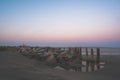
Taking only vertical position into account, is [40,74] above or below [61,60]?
above

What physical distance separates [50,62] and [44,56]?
3906mm

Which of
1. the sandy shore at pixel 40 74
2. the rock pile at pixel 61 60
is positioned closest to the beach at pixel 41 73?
the sandy shore at pixel 40 74

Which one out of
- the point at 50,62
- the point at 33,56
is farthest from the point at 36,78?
the point at 33,56

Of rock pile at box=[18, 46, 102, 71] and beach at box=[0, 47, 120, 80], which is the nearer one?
beach at box=[0, 47, 120, 80]

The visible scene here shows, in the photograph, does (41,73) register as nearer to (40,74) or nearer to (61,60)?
(40,74)

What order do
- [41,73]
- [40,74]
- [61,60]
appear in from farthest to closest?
1. [61,60]
2. [41,73]
3. [40,74]

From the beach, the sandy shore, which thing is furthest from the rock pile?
the sandy shore

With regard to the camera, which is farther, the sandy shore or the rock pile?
the rock pile

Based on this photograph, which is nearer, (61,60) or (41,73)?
(41,73)

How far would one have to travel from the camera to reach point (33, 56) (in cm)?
2808

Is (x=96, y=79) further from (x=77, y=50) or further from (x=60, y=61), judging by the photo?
(x=77, y=50)

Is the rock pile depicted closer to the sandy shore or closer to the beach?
the beach

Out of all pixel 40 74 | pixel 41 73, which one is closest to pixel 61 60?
pixel 41 73

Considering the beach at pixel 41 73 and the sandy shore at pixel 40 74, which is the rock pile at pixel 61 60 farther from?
the sandy shore at pixel 40 74
